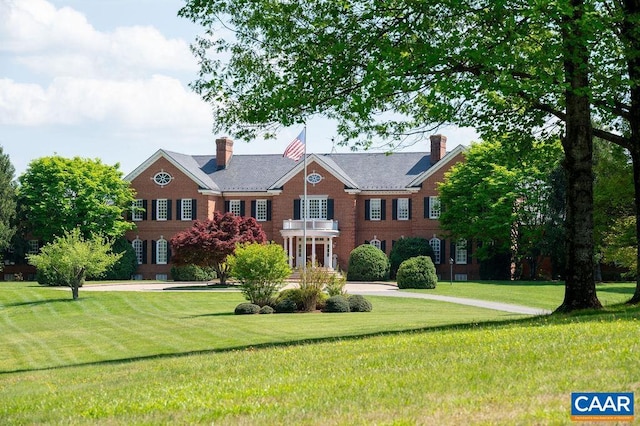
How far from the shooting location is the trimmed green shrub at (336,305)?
32562 mm

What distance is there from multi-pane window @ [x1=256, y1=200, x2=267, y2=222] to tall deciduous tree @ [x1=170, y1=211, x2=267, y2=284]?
1051cm

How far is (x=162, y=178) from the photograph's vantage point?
63.0 meters

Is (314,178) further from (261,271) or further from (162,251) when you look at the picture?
(261,271)

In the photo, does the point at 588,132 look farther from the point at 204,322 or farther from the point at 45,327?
the point at 45,327

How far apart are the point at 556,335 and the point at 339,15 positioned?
8203 millimetres

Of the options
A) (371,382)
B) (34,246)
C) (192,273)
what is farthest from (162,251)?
(371,382)

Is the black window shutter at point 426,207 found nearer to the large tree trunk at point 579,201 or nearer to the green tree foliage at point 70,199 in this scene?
the green tree foliage at point 70,199

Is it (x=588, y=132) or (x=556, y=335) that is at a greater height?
(x=588, y=132)

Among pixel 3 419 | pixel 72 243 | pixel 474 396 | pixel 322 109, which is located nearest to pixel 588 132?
pixel 322 109

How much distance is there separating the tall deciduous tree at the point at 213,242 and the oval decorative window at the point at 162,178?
37.8 ft

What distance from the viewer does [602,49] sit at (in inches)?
711

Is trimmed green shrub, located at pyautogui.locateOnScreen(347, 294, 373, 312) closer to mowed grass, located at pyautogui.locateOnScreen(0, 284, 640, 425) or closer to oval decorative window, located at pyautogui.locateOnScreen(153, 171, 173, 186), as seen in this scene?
mowed grass, located at pyautogui.locateOnScreen(0, 284, 640, 425)

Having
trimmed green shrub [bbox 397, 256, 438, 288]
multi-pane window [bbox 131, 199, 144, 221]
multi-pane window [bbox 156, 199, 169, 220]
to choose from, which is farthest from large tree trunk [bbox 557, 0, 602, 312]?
multi-pane window [bbox 131, 199, 144, 221]

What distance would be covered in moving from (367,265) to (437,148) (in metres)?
11.9
